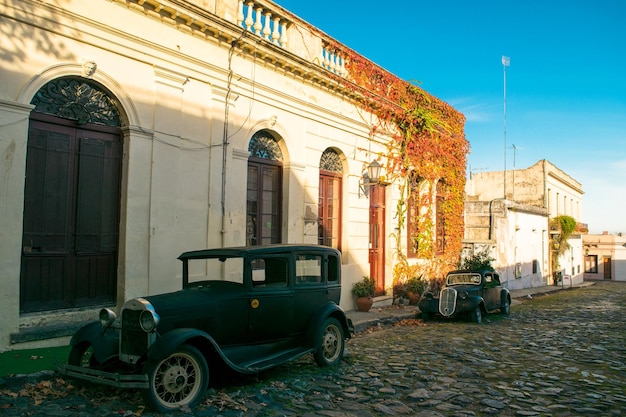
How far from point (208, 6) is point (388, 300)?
8.84 meters

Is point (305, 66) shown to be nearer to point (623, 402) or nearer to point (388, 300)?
point (388, 300)

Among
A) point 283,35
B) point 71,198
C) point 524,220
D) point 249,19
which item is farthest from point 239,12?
point 524,220

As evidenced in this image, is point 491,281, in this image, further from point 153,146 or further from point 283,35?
point 153,146

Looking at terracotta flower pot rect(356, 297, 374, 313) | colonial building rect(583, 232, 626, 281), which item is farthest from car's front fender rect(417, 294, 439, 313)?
colonial building rect(583, 232, 626, 281)

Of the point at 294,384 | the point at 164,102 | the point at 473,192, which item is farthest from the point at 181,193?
the point at 473,192

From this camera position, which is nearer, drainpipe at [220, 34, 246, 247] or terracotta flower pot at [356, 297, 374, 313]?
drainpipe at [220, 34, 246, 247]

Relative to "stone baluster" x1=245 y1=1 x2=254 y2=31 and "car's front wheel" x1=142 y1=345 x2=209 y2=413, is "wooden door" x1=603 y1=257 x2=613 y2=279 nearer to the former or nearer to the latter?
"stone baluster" x1=245 y1=1 x2=254 y2=31

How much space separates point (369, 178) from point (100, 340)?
8906 mm

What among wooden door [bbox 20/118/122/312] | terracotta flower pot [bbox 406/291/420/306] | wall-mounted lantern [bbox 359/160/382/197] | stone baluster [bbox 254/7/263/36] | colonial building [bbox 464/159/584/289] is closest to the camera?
wooden door [bbox 20/118/122/312]

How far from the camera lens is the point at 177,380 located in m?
4.85

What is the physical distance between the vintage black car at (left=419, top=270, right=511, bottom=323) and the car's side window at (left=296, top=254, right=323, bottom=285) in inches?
216

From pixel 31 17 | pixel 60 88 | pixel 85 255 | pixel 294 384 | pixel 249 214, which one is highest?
pixel 31 17

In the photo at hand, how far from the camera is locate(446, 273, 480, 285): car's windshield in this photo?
1251cm

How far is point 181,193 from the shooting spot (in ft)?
27.9
